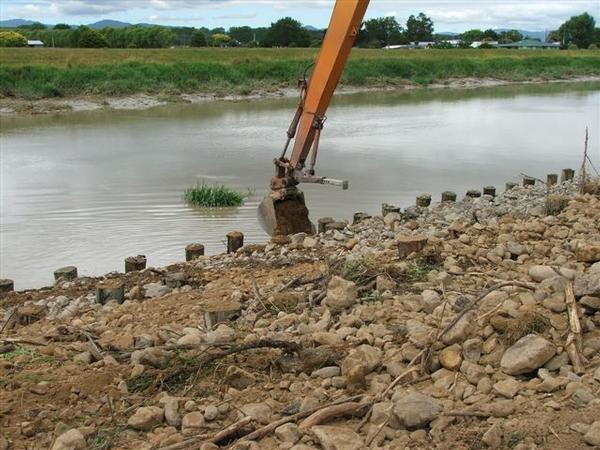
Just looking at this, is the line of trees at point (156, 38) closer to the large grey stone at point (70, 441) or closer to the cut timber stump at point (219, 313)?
the cut timber stump at point (219, 313)

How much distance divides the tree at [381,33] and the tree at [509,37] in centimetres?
2252

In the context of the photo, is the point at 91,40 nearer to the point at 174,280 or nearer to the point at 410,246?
the point at 174,280

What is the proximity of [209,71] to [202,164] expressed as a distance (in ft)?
69.3

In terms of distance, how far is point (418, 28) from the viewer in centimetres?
9388

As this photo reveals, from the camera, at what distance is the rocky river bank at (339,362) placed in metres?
3.42

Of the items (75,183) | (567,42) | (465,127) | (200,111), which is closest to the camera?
(75,183)

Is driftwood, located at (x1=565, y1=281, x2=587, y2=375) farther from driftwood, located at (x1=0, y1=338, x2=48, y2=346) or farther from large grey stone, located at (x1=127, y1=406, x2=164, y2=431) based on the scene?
driftwood, located at (x1=0, y1=338, x2=48, y2=346)

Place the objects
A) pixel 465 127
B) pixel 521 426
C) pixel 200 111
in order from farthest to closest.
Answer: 1. pixel 200 111
2. pixel 465 127
3. pixel 521 426

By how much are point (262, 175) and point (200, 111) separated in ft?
46.3

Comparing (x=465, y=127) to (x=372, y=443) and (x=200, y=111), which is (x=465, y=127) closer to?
(x=200, y=111)

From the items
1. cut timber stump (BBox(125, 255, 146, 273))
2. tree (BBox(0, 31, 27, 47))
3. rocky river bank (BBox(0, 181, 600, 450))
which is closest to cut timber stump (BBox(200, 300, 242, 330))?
rocky river bank (BBox(0, 181, 600, 450))

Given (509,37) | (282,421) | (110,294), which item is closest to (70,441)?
(282,421)

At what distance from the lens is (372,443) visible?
3318 millimetres

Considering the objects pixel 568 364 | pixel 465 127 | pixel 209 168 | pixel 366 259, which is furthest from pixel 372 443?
pixel 465 127
